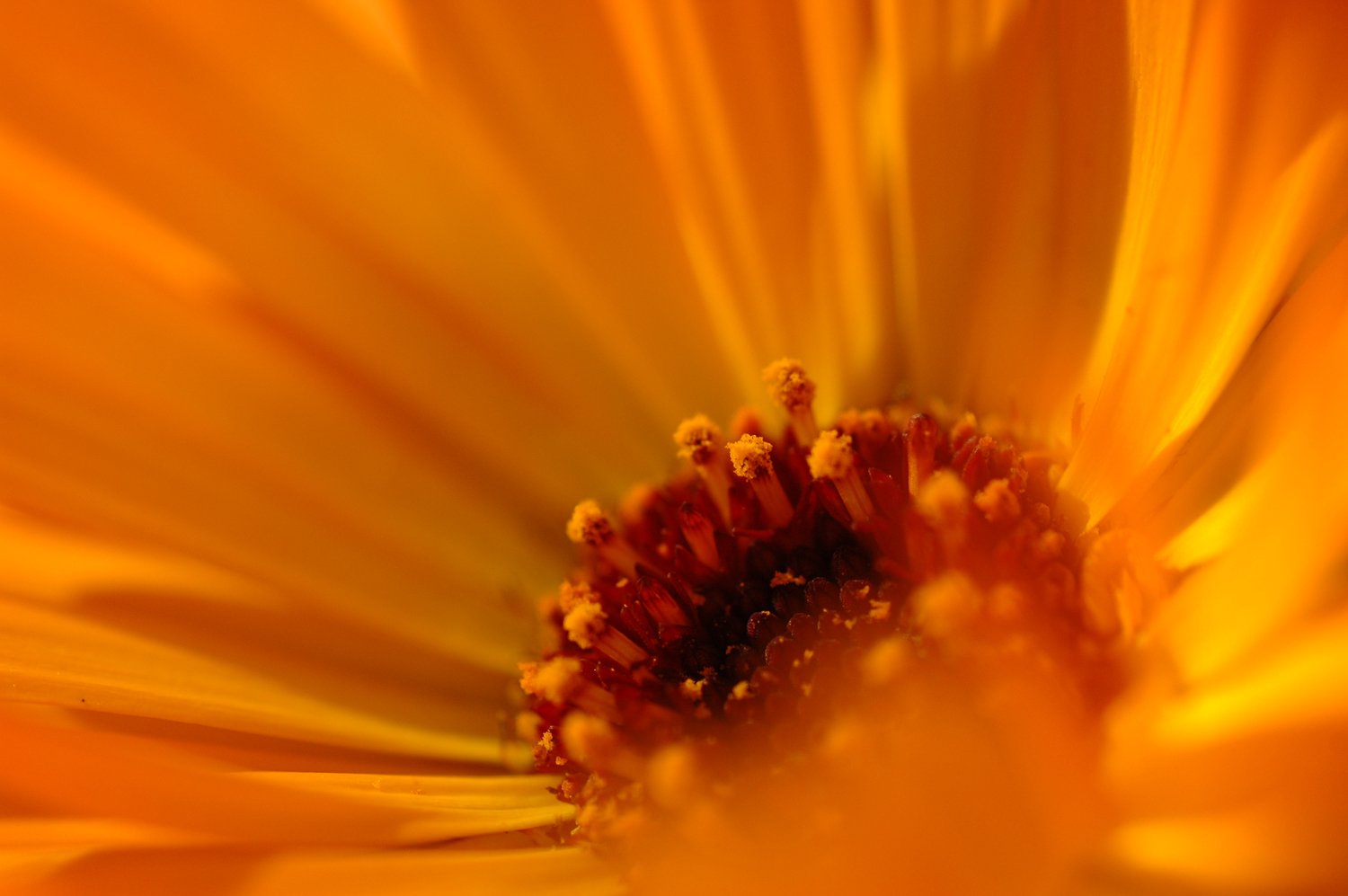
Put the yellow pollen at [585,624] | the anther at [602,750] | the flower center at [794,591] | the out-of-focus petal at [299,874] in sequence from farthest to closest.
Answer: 1. the yellow pollen at [585,624]
2. the anther at [602,750]
3. the flower center at [794,591]
4. the out-of-focus petal at [299,874]

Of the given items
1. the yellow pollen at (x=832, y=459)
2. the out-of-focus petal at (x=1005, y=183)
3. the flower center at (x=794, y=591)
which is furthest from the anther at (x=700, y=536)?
the out-of-focus petal at (x=1005, y=183)

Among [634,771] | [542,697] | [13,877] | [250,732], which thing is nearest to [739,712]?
[634,771]

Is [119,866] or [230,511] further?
[230,511]

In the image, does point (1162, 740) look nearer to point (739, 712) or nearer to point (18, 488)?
point (739, 712)

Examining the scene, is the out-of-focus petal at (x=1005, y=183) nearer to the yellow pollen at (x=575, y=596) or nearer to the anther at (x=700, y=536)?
the anther at (x=700, y=536)

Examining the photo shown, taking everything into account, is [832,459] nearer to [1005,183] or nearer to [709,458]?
[709,458]

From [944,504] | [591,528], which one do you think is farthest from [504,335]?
[944,504]

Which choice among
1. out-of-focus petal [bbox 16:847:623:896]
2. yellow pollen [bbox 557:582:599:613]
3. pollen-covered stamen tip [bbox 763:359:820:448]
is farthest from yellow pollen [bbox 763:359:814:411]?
out-of-focus petal [bbox 16:847:623:896]
